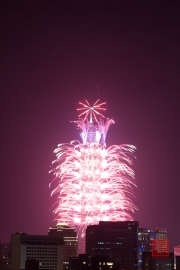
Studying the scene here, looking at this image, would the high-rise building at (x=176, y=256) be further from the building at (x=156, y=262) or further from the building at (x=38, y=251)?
the building at (x=38, y=251)

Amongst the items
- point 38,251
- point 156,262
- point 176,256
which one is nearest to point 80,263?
point 38,251

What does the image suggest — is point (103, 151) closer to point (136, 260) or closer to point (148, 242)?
point (136, 260)

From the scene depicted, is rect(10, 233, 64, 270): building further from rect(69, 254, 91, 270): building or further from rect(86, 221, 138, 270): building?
rect(69, 254, 91, 270): building

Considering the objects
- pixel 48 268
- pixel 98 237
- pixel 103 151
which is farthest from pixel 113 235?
pixel 103 151

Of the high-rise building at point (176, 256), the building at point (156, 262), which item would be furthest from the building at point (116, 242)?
the high-rise building at point (176, 256)

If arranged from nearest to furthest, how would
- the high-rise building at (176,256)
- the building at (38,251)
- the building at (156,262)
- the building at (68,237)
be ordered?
the building at (38,251) < the building at (156,262) < the high-rise building at (176,256) < the building at (68,237)
